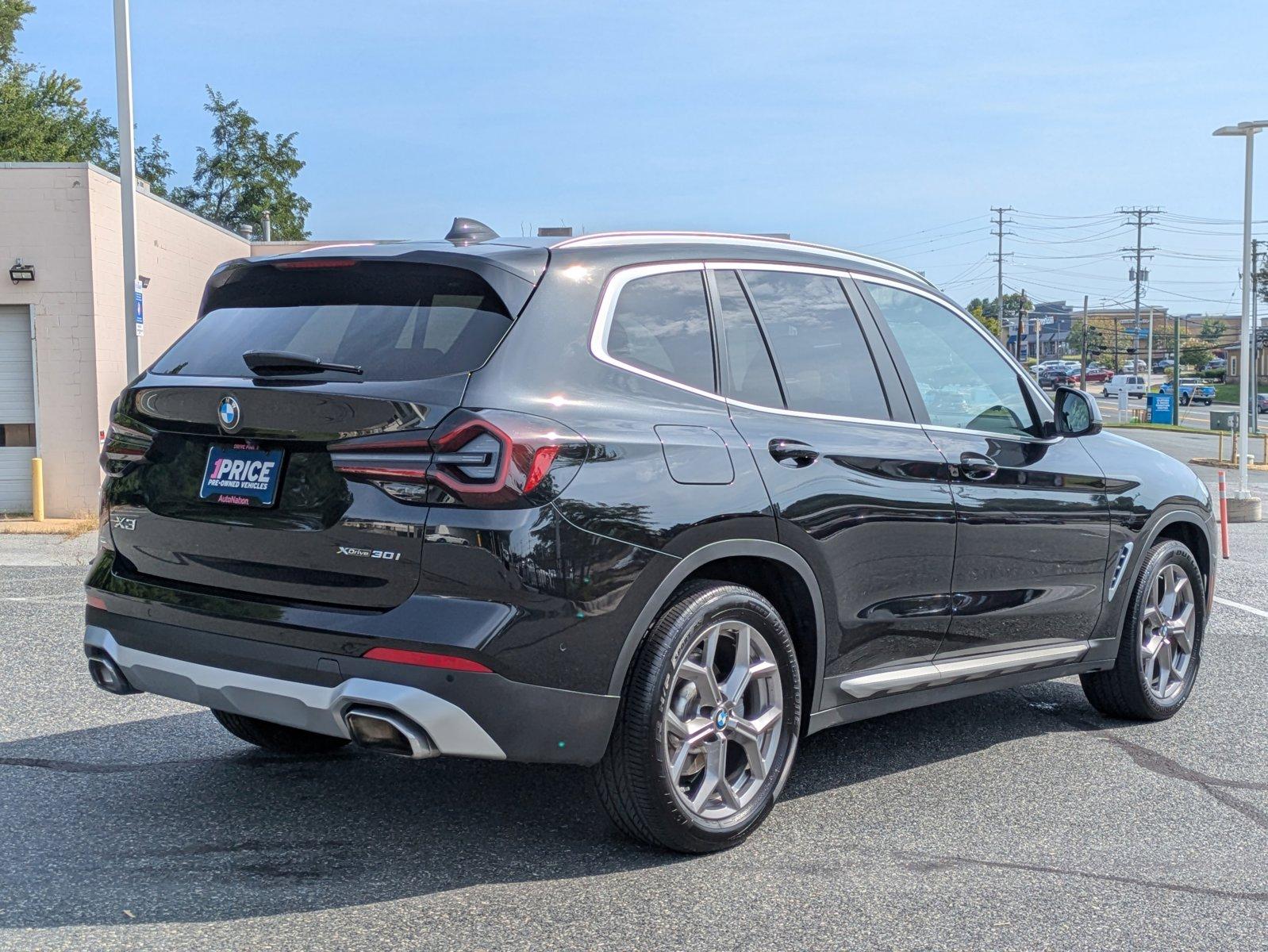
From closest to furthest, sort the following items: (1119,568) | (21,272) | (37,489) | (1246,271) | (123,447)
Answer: (123,447)
(1119,568)
(37,489)
(21,272)
(1246,271)

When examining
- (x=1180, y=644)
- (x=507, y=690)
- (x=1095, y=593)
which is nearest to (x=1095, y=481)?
(x=1095, y=593)

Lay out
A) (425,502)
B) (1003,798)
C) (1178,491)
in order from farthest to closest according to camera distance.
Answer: (1178,491) → (1003,798) → (425,502)

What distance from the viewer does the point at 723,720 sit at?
165 inches

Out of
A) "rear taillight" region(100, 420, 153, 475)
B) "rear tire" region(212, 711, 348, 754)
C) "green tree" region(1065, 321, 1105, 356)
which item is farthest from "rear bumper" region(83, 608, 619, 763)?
"green tree" region(1065, 321, 1105, 356)

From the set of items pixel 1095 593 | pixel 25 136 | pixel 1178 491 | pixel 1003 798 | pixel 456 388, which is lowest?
pixel 1003 798

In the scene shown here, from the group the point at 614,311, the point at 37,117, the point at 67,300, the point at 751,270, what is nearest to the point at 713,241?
the point at 751,270

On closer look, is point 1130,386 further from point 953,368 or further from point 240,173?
point 953,368

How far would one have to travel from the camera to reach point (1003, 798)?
4.91 m

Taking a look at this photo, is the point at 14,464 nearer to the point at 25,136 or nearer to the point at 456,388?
the point at 456,388

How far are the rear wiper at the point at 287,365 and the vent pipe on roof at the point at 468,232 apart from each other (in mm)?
625

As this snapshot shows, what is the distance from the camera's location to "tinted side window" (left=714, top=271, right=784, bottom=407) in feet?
14.6

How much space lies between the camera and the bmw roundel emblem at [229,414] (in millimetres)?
3965

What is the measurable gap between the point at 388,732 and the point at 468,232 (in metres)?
1.68

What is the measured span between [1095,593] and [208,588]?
3.57m
